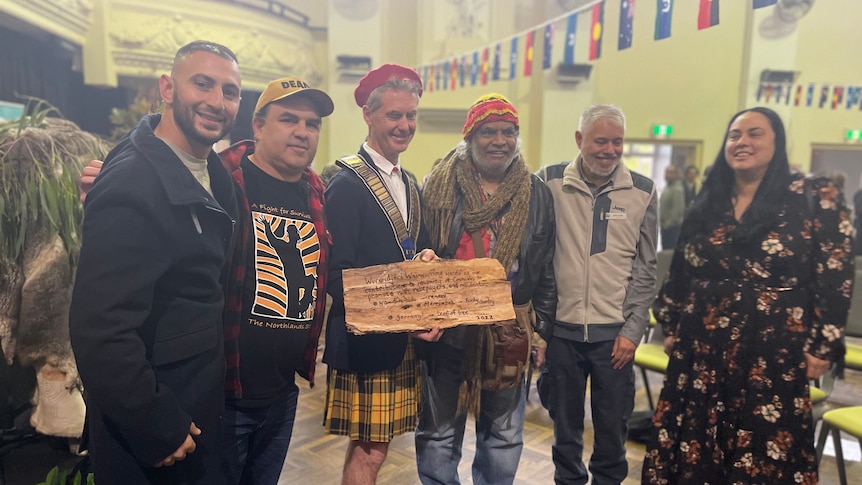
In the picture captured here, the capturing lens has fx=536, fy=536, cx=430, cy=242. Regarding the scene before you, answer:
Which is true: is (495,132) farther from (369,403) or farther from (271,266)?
(369,403)

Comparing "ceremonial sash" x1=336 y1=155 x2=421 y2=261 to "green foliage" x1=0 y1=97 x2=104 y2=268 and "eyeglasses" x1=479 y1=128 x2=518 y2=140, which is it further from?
"green foliage" x1=0 y1=97 x2=104 y2=268

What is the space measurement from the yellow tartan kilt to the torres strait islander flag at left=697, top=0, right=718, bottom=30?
8.44 ft

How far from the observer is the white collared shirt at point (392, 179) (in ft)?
5.85

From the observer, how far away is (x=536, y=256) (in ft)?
6.43

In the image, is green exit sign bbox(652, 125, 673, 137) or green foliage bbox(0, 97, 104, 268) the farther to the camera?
green exit sign bbox(652, 125, 673, 137)

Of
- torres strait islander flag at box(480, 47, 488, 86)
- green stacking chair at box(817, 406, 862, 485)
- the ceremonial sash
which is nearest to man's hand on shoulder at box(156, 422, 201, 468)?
the ceremonial sash

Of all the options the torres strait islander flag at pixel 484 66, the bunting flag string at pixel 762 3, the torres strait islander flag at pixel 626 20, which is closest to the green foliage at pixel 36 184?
the bunting flag string at pixel 762 3

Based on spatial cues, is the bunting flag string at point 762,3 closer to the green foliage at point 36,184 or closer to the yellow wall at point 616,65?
the green foliage at point 36,184

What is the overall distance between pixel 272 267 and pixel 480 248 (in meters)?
0.72

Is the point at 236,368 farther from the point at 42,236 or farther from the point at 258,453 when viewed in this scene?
the point at 42,236

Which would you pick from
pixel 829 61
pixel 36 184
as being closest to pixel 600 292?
pixel 36 184

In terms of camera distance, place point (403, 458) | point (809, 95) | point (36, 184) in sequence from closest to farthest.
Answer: point (36, 184) < point (403, 458) < point (809, 95)

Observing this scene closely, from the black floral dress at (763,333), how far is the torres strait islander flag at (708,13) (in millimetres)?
1495

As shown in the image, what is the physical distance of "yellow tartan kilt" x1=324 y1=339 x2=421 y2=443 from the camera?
5.69 feet
